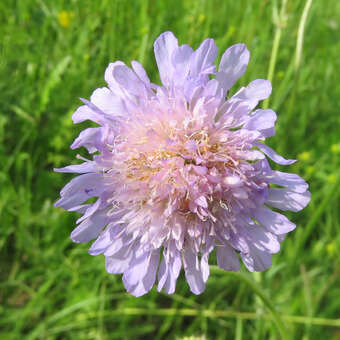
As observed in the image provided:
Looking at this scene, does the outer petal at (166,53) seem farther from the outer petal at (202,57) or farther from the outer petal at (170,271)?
the outer petal at (170,271)

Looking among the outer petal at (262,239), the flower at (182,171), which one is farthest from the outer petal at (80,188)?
the outer petal at (262,239)

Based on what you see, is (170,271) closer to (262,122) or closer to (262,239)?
(262,239)

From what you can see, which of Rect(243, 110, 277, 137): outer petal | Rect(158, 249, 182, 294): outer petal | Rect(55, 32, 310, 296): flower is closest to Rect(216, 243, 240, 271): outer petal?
Rect(55, 32, 310, 296): flower

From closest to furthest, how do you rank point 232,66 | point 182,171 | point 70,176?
point 182,171
point 232,66
point 70,176

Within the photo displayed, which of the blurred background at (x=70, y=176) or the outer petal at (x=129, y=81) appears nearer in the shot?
the outer petal at (x=129, y=81)

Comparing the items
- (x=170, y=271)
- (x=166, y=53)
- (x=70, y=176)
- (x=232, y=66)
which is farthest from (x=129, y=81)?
(x=70, y=176)

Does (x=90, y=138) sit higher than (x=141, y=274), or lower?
higher

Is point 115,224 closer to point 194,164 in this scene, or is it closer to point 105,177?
point 105,177
